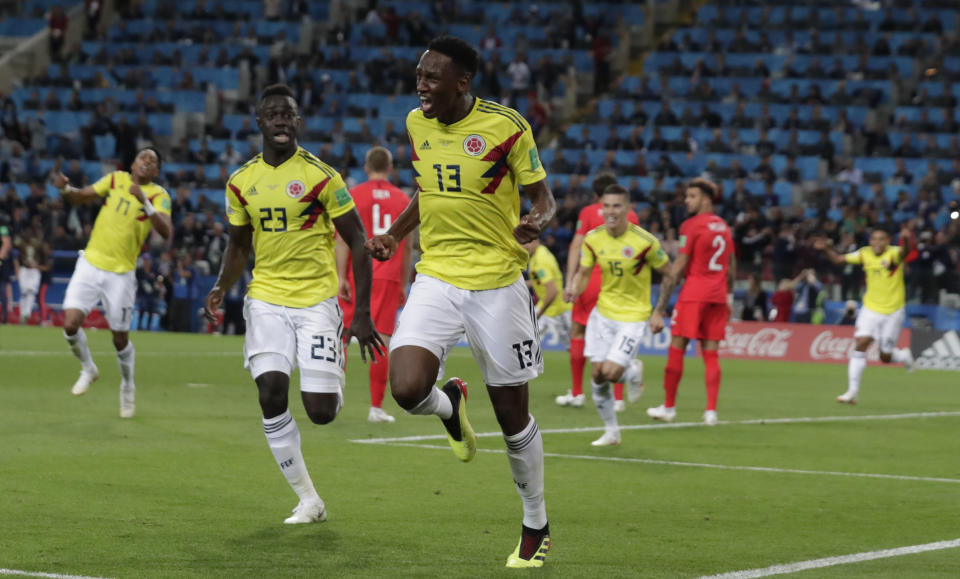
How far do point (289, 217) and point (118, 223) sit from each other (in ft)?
20.3

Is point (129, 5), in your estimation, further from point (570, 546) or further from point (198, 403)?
point (570, 546)

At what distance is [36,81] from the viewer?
41.0 metres

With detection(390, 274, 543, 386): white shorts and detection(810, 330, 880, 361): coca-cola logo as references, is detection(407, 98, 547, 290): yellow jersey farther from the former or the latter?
detection(810, 330, 880, 361): coca-cola logo

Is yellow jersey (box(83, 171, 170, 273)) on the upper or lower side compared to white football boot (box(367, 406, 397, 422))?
upper

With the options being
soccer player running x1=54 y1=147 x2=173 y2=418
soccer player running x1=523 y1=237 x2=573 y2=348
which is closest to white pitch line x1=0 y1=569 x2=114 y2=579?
soccer player running x1=54 y1=147 x2=173 y2=418

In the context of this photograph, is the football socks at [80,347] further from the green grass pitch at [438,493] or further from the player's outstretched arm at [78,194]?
the player's outstretched arm at [78,194]

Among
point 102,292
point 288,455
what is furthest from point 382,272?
point 288,455

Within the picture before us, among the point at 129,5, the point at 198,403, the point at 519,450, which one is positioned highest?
the point at 129,5

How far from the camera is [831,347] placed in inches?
1083

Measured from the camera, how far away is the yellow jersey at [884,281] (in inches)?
781

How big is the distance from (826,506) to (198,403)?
8225 millimetres

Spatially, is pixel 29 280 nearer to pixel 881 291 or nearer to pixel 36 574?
pixel 881 291

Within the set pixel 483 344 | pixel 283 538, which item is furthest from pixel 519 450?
pixel 283 538

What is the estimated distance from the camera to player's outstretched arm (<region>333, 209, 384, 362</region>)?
7.70 m
